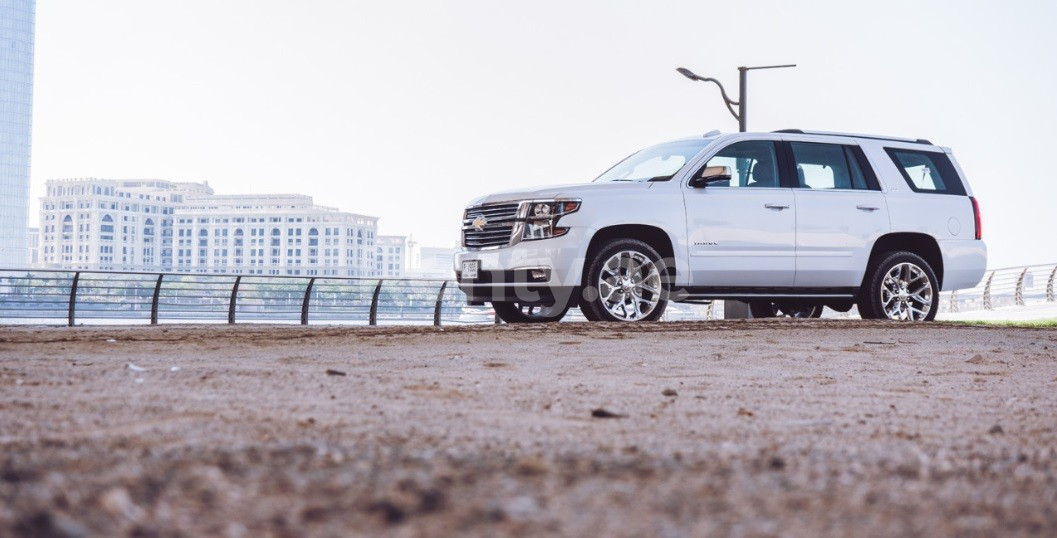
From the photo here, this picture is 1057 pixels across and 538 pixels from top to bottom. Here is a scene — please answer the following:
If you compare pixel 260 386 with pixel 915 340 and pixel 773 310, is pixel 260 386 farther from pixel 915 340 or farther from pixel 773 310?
pixel 773 310

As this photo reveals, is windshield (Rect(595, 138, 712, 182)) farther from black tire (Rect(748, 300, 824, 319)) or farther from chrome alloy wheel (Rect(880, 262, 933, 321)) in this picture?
black tire (Rect(748, 300, 824, 319))

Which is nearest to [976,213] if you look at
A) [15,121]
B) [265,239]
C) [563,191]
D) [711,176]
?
[711,176]

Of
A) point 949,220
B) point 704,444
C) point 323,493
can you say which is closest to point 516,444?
point 704,444

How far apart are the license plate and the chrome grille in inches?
7.7

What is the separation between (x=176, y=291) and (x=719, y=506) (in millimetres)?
20246

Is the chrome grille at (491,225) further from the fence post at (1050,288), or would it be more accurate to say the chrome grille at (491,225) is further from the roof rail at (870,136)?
the fence post at (1050,288)

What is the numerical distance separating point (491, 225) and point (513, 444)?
24.1 feet

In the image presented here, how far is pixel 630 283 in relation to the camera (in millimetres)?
10742

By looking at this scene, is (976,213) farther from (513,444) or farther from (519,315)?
(513,444)

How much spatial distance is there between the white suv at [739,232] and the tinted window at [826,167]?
0.05ft

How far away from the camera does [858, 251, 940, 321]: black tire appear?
1189cm

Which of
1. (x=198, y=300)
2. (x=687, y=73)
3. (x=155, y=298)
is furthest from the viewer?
(x=687, y=73)

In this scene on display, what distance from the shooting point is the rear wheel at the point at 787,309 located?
14.1 metres

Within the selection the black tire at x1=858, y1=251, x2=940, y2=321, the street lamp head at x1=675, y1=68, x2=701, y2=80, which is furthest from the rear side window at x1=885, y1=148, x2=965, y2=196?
the street lamp head at x1=675, y1=68, x2=701, y2=80
